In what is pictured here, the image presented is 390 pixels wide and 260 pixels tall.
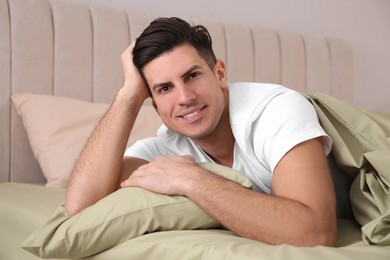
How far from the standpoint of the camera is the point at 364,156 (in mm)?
1261

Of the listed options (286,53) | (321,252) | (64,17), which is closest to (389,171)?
(321,252)

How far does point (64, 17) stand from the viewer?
239cm

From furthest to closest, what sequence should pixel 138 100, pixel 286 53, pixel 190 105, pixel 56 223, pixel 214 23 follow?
pixel 286 53, pixel 214 23, pixel 138 100, pixel 190 105, pixel 56 223

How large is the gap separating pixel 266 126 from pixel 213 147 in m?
0.27

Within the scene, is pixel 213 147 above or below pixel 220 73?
below

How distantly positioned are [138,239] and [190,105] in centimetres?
42

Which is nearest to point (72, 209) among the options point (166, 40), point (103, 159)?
point (103, 159)

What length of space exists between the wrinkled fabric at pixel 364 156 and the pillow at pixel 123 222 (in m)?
0.26

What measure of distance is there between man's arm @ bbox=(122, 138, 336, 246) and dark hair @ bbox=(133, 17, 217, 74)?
39 cm

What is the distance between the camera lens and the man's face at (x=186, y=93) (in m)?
1.50

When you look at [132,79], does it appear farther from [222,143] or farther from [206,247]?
[206,247]

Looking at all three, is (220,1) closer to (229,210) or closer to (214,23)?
(214,23)

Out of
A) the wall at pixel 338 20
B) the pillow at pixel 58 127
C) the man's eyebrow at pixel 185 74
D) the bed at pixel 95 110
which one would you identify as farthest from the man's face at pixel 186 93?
the wall at pixel 338 20

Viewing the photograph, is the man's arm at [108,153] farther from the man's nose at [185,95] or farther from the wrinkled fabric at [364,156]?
the wrinkled fabric at [364,156]
